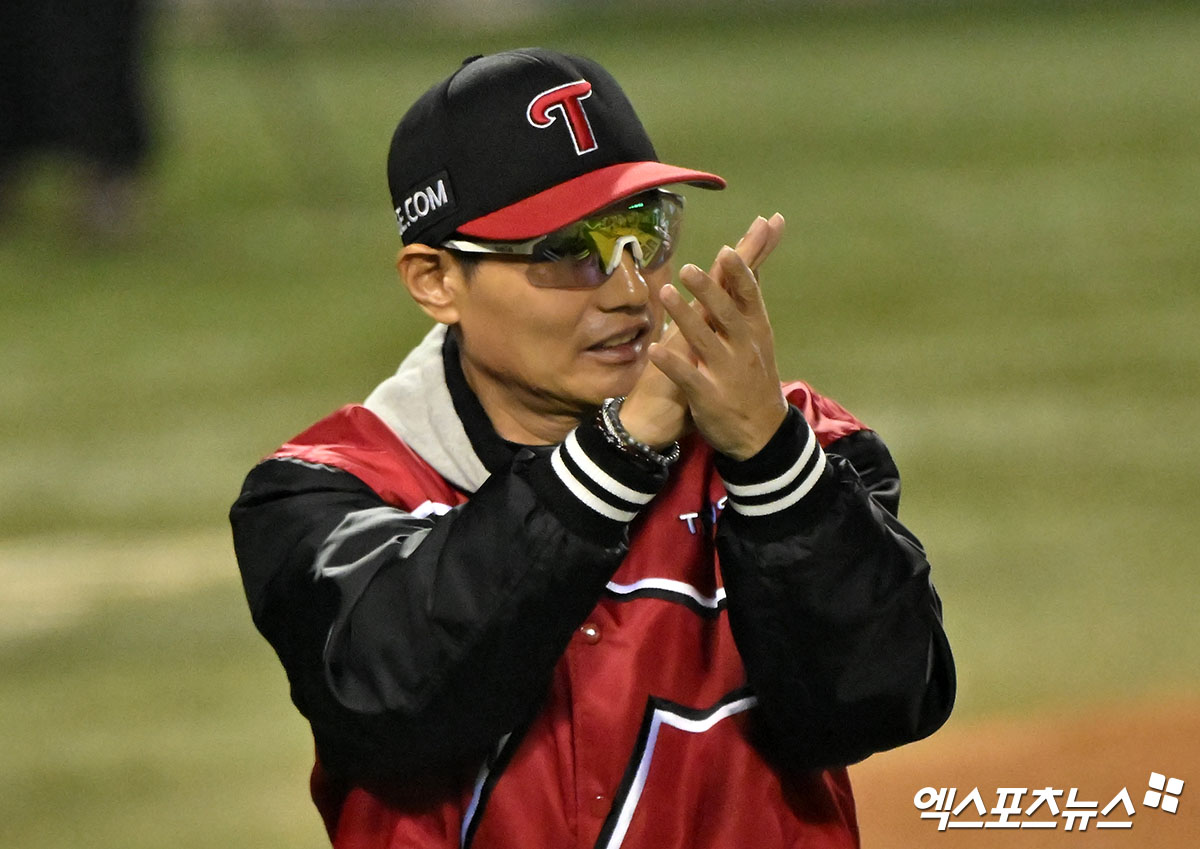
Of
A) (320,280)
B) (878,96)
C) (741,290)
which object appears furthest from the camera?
(878,96)

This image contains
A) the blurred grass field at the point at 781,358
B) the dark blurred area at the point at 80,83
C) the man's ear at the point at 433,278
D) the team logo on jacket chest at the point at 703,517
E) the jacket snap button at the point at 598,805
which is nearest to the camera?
the jacket snap button at the point at 598,805

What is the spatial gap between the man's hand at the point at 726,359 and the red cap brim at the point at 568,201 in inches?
10.6

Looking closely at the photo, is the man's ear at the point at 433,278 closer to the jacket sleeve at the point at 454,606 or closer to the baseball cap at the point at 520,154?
the baseball cap at the point at 520,154

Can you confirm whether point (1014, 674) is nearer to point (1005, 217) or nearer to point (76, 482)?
point (76, 482)

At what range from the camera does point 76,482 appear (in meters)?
6.70

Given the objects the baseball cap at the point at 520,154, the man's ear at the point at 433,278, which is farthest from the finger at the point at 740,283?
the man's ear at the point at 433,278

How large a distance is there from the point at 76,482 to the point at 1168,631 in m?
3.64

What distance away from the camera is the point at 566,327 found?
220cm

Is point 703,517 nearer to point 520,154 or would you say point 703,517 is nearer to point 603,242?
point 603,242

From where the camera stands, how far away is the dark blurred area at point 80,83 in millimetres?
10016

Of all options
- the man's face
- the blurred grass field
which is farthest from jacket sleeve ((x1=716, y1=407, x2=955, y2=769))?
the blurred grass field

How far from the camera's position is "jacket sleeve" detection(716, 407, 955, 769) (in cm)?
192

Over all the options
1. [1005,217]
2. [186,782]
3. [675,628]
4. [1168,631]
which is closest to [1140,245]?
[1005,217]

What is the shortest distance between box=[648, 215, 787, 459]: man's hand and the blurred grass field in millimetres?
2414
